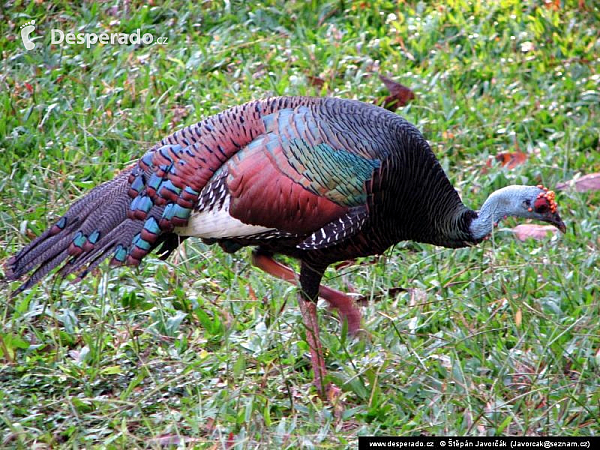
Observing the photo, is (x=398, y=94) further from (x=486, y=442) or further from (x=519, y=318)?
(x=486, y=442)

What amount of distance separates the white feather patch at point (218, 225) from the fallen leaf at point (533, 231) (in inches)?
80.5

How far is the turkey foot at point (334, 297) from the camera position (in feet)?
16.7

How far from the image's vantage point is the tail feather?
4.61m

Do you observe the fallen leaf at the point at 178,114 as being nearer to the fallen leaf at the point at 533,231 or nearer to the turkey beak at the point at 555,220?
the fallen leaf at the point at 533,231

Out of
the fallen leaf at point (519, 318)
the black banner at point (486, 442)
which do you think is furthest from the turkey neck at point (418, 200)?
the black banner at point (486, 442)

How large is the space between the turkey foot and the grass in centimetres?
9

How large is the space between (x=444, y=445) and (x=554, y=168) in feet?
9.58

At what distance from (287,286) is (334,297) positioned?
1.57 feet

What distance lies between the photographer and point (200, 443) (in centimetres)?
421

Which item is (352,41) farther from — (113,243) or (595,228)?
(113,243)

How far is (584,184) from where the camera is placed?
6.35m

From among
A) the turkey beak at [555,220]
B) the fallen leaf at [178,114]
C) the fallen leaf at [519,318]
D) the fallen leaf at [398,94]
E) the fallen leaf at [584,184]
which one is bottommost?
the fallen leaf at [584,184]

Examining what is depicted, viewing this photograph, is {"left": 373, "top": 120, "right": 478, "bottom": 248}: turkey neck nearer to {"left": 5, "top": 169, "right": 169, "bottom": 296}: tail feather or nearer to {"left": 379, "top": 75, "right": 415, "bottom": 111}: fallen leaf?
{"left": 5, "top": 169, "right": 169, "bottom": 296}: tail feather

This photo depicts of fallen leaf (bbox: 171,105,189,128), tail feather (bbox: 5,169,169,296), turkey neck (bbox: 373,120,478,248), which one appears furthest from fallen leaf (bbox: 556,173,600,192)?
tail feather (bbox: 5,169,169,296)
